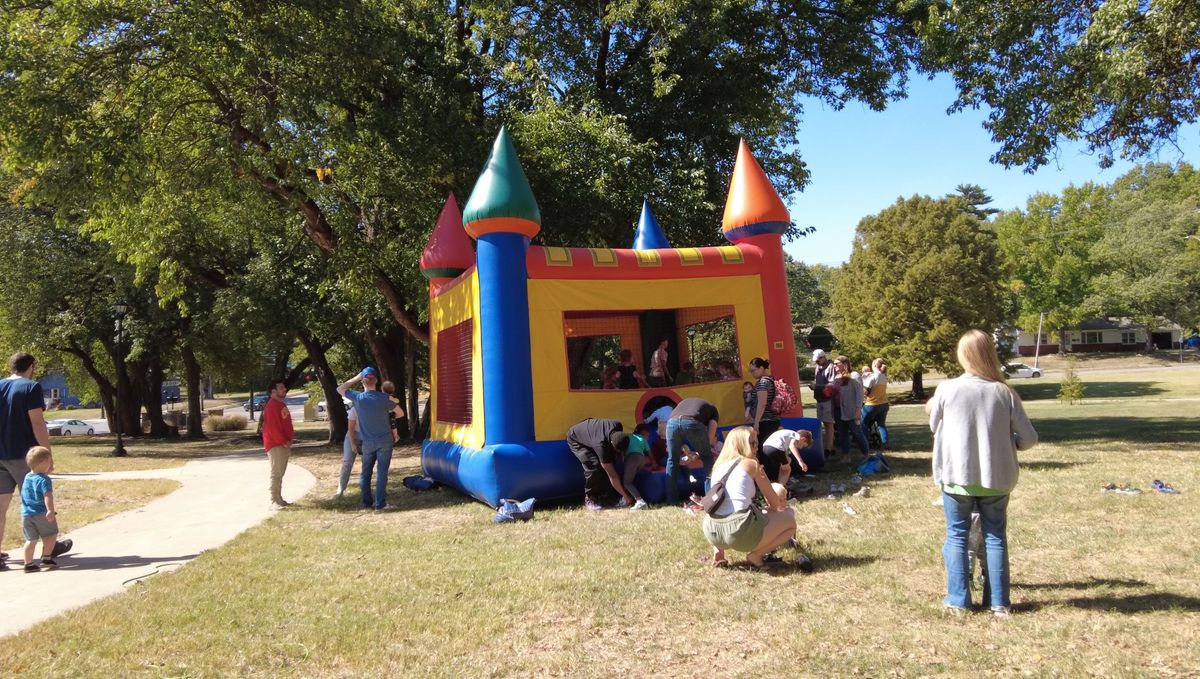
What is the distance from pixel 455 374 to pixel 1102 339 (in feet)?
259

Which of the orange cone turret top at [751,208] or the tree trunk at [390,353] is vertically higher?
the orange cone turret top at [751,208]

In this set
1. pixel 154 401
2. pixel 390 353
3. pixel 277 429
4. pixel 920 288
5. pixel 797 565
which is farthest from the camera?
pixel 920 288

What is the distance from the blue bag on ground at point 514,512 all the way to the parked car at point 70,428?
41.8 m

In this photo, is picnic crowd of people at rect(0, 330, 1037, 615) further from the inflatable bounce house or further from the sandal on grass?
the sandal on grass

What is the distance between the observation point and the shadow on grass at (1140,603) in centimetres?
469

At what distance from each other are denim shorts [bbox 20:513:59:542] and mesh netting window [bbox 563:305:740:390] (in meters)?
6.69

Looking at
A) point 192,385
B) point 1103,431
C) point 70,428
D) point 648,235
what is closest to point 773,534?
point 648,235

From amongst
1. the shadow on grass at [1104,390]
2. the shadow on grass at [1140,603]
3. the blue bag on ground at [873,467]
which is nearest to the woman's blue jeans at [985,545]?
the shadow on grass at [1140,603]

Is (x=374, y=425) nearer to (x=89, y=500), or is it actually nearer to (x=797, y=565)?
(x=89, y=500)

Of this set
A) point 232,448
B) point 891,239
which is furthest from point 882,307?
point 232,448

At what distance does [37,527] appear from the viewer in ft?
23.1

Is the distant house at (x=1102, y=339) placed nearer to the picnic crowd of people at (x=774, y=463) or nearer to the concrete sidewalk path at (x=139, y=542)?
the picnic crowd of people at (x=774, y=463)

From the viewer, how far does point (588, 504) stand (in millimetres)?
9047

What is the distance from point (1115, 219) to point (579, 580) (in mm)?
69073
